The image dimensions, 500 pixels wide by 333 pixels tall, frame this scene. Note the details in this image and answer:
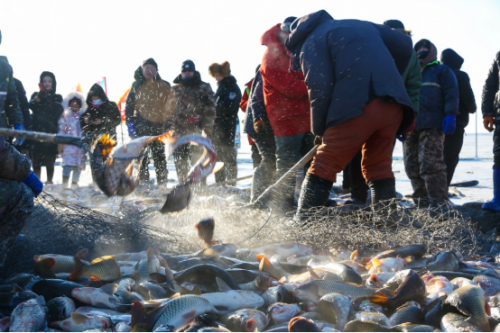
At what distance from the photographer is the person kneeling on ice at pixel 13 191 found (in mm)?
2668

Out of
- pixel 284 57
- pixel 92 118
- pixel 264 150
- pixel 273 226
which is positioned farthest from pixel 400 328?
pixel 92 118

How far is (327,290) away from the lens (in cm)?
254

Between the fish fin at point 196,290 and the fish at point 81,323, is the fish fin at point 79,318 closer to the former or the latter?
the fish at point 81,323

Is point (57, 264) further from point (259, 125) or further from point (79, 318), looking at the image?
point (259, 125)

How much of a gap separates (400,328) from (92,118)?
8.11m

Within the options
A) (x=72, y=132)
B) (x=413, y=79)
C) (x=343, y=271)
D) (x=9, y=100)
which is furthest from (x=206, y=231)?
(x=72, y=132)

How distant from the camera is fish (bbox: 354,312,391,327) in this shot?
219cm

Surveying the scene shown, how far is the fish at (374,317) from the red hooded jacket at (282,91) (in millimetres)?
3447

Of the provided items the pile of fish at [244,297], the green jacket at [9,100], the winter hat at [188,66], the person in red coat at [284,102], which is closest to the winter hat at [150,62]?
the winter hat at [188,66]

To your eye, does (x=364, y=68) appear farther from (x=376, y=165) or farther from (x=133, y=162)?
(x=133, y=162)

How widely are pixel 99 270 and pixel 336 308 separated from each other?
1617mm

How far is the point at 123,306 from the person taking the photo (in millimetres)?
2453

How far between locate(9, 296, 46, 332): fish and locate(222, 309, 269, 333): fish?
96cm

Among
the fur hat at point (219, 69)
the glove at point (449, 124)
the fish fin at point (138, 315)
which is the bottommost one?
the fish fin at point (138, 315)
